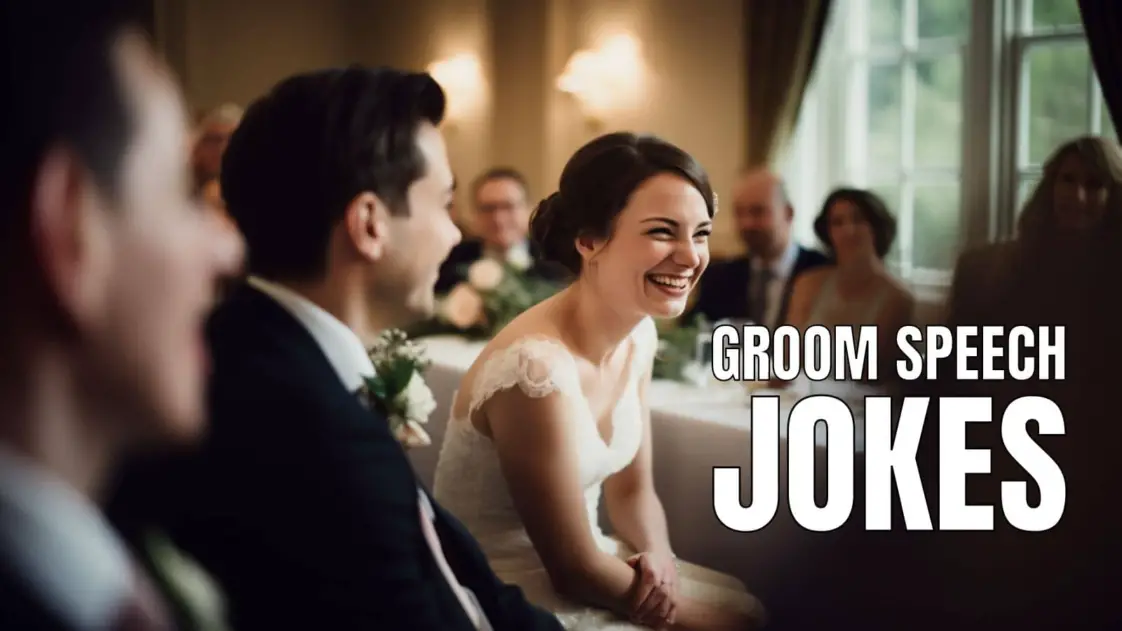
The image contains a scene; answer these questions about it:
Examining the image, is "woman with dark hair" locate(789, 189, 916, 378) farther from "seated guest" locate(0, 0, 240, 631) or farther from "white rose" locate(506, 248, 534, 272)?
"seated guest" locate(0, 0, 240, 631)

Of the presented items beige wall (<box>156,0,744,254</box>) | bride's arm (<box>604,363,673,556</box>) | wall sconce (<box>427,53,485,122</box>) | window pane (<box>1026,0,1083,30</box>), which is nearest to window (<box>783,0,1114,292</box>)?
window pane (<box>1026,0,1083,30</box>)

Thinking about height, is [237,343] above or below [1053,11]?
below

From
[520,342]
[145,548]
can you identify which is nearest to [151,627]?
[145,548]

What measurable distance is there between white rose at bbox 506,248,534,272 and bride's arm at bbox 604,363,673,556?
17 cm

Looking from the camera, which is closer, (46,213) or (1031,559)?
(46,213)

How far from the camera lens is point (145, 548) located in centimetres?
73

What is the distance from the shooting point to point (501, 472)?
1023 mm

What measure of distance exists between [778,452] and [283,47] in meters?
0.66

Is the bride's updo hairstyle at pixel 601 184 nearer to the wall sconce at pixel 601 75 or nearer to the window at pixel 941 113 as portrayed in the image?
the wall sconce at pixel 601 75

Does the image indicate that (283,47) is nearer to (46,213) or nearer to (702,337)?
(46,213)

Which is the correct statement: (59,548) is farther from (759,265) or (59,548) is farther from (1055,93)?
(1055,93)

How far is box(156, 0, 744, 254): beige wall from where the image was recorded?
93cm

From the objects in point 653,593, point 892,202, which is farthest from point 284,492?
point 892,202

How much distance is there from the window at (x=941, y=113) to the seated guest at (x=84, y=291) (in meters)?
1.04
